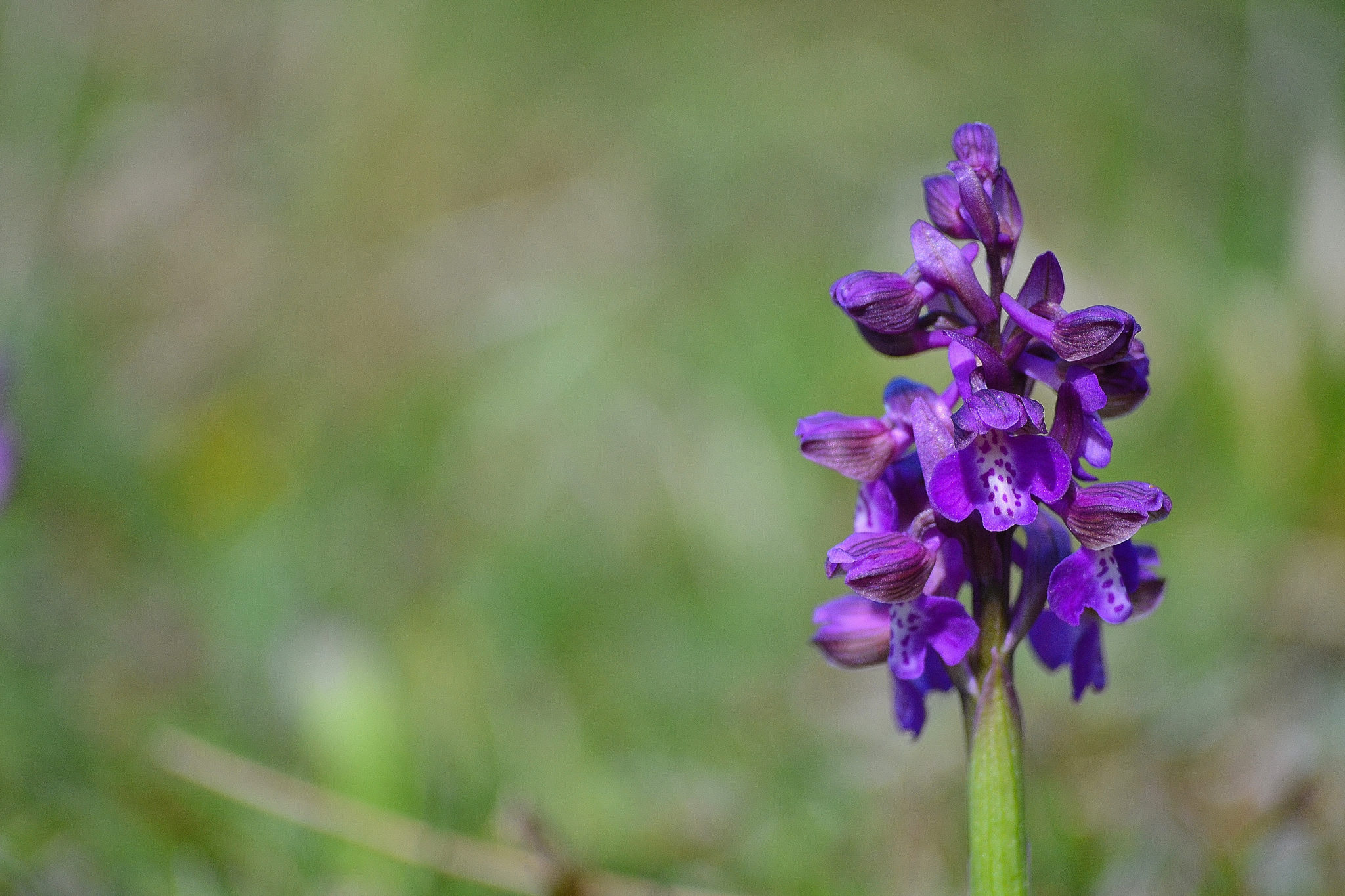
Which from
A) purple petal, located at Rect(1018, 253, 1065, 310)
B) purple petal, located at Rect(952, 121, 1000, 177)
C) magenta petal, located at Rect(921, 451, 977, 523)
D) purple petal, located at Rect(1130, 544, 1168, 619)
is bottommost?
purple petal, located at Rect(1130, 544, 1168, 619)

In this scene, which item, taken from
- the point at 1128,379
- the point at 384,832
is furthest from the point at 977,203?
the point at 384,832

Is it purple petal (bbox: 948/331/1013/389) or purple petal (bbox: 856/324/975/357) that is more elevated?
purple petal (bbox: 948/331/1013/389)

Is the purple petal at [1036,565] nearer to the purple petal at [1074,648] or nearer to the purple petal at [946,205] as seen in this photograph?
the purple petal at [1074,648]

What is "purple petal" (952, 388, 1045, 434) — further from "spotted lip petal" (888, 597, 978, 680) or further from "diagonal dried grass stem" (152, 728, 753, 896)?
"diagonal dried grass stem" (152, 728, 753, 896)

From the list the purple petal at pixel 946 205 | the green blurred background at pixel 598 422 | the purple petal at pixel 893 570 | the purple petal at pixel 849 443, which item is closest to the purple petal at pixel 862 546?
the purple petal at pixel 893 570

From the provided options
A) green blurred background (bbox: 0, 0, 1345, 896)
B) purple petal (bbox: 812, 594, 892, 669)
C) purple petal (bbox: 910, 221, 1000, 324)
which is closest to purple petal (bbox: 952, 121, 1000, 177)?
purple petal (bbox: 910, 221, 1000, 324)

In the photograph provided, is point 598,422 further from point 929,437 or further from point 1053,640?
point 929,437
